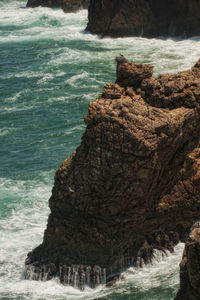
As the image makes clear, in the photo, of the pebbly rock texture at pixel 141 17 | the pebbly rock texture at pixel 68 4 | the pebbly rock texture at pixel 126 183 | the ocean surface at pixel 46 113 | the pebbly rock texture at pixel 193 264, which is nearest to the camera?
the pebbly rock texture at pixel 193 264

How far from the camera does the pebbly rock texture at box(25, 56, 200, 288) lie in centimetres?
1688

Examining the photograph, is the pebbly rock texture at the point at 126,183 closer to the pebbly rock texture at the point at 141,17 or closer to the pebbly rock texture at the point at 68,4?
the pebbly rock texture at the point at 141,17

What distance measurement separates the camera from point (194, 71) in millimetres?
18859

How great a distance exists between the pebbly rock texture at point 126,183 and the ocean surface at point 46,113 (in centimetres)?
59

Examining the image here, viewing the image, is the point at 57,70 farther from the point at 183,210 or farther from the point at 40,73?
the point at 183,210

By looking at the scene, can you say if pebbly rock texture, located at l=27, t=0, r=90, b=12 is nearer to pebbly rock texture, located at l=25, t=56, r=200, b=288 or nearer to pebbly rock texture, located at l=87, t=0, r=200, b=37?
pebbly rock texture, located at l=87, t=0, r=200, b=37

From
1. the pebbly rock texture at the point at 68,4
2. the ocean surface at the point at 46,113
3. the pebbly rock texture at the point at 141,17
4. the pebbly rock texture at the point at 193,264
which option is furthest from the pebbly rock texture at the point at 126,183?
the pebbly rock texture at the point at 68,4

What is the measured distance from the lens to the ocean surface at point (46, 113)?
17.3m

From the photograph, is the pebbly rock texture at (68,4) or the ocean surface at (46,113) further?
the pebbly rock texture at (68,4)

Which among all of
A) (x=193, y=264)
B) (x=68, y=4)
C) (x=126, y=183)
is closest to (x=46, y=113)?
(x=126, y=183)

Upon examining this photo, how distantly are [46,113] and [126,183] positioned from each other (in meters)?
19.2

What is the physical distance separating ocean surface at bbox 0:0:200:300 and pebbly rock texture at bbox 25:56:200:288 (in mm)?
591

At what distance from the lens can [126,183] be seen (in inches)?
666

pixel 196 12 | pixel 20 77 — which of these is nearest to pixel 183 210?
pixel 20 77
